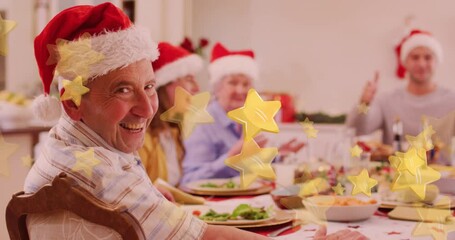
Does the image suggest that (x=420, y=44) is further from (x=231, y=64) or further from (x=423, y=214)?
(x=423, y=214)

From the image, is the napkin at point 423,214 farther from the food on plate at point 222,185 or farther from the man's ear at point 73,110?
the man's ear at point 73,110

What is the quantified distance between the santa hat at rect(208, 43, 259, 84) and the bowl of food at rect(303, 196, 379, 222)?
1817 millimetres

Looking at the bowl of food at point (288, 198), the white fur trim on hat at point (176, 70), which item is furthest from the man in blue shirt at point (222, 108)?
the bowl of food at point (288, 198)

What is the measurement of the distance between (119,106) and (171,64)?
1555mm

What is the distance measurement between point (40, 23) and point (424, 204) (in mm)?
4426

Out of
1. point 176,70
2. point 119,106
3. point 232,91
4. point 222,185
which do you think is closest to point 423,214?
point 222,185

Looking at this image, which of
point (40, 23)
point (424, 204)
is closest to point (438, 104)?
point (424, 204)

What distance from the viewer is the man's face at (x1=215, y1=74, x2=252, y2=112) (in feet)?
10.6

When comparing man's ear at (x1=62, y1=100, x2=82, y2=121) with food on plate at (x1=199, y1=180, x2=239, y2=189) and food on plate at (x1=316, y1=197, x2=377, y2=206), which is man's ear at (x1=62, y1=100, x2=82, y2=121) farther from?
food on plate at (x1=199, y1=180, x2=239, y2=189)

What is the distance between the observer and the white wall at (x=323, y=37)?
523 cm

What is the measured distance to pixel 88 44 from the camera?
3.78 ft

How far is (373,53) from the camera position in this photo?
17.5 feet

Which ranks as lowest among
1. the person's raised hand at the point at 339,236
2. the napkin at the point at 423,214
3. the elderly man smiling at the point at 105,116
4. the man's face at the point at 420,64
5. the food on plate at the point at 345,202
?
the napkin at the point at 423,214

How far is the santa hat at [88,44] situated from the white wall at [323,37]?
4.32 meters
